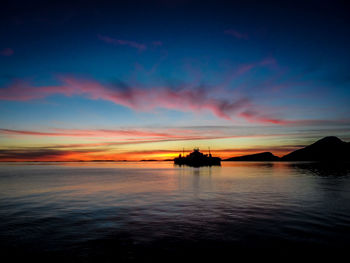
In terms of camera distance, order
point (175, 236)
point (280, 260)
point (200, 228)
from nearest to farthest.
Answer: point (280, 260), point (175, 236), point (200, 228)

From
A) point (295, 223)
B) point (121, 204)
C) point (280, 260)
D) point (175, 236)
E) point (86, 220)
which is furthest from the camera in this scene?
point (121, 204)

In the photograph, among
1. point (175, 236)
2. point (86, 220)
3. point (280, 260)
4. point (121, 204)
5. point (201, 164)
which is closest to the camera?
point (280, 260)

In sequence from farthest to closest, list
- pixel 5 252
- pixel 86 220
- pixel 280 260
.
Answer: pixel 86 220 → pixel 5 252 → pixel 280 260

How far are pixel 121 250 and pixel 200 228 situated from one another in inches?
198

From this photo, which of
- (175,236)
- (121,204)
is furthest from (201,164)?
(175,236)

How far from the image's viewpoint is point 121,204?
20484mm

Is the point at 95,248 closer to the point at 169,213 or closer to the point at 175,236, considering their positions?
the point at 175,236

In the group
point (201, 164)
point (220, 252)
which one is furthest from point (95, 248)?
point (201, 164)

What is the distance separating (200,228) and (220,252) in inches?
137

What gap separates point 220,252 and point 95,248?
5.59m

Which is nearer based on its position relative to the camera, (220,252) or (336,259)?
(336,259)

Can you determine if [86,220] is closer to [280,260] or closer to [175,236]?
[175,236]

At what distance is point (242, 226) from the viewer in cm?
1286

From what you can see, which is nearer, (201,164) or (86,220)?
(86,220)
